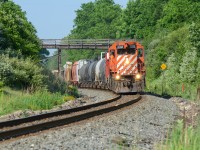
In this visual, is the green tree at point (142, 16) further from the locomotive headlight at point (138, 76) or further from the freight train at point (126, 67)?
the locomotive headlight at point (138, 76)

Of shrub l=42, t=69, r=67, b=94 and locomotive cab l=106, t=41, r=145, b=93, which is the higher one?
locomotive cab l=106, t=41, r=145, b=93

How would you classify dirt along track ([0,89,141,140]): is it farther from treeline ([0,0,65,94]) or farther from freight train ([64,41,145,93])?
freight train ([64,41,145,93])

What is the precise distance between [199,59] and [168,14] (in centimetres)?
3754

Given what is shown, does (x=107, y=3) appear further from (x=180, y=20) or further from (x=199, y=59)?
(x=199, y=59)

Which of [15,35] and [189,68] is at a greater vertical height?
[15,35]

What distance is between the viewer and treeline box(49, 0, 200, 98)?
4481cm

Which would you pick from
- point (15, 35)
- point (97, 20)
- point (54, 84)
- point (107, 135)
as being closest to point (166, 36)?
point (15, 35)

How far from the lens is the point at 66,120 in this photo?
15727 millimetres

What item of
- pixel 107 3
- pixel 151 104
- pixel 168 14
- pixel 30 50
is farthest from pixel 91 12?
pixel 151 104

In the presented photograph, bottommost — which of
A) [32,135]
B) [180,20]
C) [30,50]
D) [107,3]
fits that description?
[32,135]

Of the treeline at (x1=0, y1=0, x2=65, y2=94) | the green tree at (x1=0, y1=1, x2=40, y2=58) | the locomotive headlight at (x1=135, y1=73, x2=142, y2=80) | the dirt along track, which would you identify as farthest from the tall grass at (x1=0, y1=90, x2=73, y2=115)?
the green tree at (x1=0, y1=1, x2=40, y2=58)

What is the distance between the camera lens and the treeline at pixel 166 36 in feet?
147

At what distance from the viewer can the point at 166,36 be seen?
69312 millimetres

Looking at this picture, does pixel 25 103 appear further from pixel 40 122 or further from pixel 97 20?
pixel 97 20
